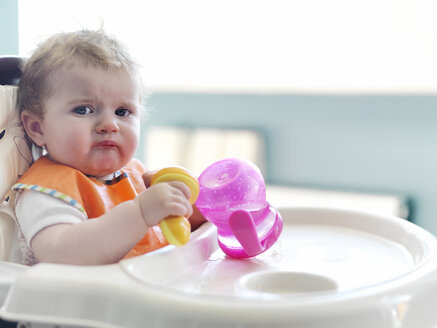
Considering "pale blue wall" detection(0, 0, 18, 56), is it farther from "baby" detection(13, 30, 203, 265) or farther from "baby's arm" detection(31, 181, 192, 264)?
"baby's arm" detection(31, 181, 192, 264)

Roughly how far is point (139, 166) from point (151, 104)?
162 cm

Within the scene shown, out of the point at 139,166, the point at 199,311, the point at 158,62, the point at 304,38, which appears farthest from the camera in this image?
the point at 158,62

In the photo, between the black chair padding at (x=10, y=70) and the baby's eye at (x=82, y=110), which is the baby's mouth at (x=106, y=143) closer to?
the baby's eye at (x=82, y=110)

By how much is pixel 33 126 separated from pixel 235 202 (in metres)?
0.31

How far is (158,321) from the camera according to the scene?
0.45 meters

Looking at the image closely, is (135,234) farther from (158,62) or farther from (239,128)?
(158,62)

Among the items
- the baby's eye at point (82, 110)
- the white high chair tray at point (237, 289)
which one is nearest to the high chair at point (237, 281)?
the white high chair tray at point (237, 289)

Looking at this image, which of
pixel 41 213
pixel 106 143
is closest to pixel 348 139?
pixel 106 143

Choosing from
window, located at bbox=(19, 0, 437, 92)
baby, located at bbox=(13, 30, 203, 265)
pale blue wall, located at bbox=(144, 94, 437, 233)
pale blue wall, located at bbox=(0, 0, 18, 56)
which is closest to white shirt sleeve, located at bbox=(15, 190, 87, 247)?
baby, located at bbox=(13, 30, 203, 265)

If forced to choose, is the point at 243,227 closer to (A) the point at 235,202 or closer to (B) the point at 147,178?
(A) the point at 235,202

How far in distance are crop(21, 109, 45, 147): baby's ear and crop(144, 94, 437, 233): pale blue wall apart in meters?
1.44

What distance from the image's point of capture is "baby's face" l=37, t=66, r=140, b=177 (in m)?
0.69

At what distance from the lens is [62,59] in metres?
0.71

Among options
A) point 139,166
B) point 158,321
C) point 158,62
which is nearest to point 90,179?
point 139,166
